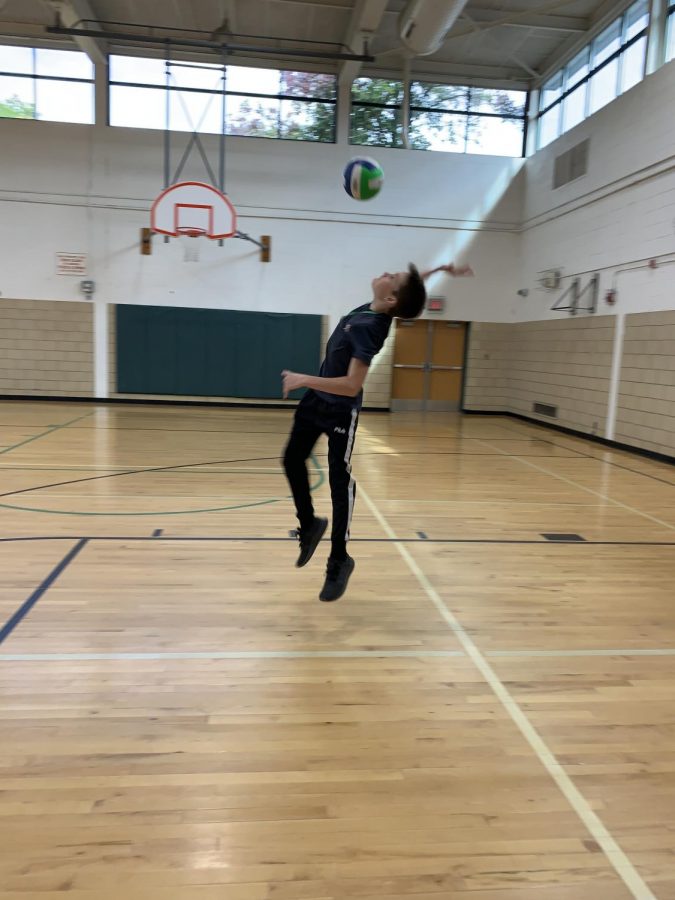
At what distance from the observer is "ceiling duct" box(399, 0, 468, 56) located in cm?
873

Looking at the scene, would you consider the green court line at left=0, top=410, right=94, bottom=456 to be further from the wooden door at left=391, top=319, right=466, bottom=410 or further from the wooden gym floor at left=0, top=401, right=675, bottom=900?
the wooden door at left=391, top=319, right=466, bottom=410

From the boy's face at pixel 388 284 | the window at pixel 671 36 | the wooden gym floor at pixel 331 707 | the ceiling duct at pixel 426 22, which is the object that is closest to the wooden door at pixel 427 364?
the ceiling duct at pixel 426 22

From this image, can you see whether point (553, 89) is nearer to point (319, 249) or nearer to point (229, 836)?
point (319, 249)

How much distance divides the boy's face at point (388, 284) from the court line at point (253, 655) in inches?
62.8

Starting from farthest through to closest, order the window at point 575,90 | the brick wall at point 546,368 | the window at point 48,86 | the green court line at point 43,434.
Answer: the window at point 48,86
the window at point 575,90
the brick wall at point 546,368
the green court line at point 43,434

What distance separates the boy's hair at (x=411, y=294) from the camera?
2.80 meters

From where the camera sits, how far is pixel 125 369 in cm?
1305

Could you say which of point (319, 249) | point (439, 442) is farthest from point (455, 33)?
point (439, 442)

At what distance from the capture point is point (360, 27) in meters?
10.4

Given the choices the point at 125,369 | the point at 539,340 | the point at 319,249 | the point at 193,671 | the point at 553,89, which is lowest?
the point at 193,671

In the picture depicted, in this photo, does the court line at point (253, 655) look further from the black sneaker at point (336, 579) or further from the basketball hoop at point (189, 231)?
the basketball hoop at point (189, 231)

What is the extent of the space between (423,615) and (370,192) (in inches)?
131

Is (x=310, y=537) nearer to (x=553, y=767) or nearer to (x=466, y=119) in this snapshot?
(x=553, y=767)

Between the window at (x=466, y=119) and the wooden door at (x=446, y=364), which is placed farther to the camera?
the wooden door at (x=446, y=364)
